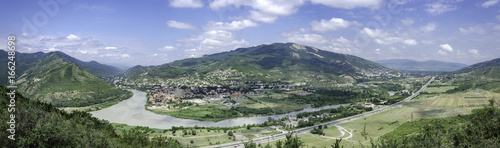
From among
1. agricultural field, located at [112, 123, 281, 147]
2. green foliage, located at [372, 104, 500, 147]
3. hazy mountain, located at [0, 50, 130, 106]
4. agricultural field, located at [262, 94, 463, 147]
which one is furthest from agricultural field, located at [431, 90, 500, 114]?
hazy mountain, located at [0, 50, 130, 106]

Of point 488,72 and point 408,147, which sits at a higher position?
point 488,72

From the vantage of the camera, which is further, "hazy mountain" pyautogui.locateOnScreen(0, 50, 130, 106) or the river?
"hazy mountain" pyautogui.locateOnScreen(0, 50, 130, 106)

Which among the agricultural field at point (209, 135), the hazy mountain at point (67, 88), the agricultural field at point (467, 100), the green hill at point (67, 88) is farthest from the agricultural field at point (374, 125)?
the hazy mountain at point (67, 88)

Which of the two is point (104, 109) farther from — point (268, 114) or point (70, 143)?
point (70, 143)

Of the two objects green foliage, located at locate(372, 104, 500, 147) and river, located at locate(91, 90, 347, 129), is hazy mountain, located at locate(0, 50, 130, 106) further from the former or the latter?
green foliage, located at locate(372, 104, 500, 147)

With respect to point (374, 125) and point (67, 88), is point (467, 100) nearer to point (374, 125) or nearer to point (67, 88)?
point (374, 125)

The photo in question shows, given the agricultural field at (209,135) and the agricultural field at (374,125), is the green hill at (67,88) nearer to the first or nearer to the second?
the agricultural field at (209,135)

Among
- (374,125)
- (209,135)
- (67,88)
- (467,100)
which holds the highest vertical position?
(67,88)

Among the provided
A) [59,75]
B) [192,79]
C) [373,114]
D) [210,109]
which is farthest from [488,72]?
[59,75]

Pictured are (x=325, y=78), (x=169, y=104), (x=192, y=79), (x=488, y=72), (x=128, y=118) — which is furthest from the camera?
(x=325, y=78)

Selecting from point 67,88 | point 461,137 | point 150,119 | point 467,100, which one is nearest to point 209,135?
point 150,119

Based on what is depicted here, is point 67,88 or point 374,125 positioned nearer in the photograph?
point 374,125
